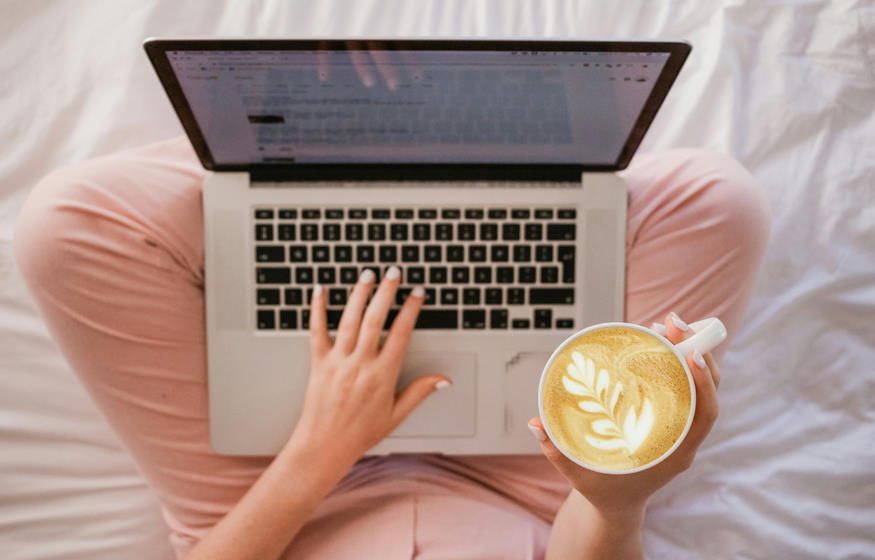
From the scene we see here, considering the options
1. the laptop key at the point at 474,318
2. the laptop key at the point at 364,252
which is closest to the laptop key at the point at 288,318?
the laptop key at the point at 364,252

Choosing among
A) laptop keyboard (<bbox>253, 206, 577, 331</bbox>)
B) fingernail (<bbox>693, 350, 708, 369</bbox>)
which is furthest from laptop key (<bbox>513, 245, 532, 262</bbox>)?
fingernail (<bbox>693, 350, 708, 369</bbox>)

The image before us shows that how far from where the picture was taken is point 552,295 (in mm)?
812

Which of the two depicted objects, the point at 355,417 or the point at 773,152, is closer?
the point at 355,417

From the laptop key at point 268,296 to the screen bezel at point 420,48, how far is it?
14 centimetres

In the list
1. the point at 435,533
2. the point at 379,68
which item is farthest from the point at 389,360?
the point at 379,68

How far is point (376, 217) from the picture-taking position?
0.80m

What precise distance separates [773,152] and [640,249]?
0.32m

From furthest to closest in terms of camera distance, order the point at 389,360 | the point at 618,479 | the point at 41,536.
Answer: the point at 41,536 < the point at 389,360 < the point at 618,479

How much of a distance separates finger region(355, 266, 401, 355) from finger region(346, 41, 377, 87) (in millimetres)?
222

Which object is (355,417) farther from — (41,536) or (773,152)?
(773,152)

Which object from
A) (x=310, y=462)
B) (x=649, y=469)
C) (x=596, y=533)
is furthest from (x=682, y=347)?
(x=310, y=462)

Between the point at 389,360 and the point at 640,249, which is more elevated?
the point at 640,249

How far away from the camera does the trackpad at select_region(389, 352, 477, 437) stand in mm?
825

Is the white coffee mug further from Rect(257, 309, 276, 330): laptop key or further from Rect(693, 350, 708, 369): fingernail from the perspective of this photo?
Rect(257, 309, 276, 330): laptop key
